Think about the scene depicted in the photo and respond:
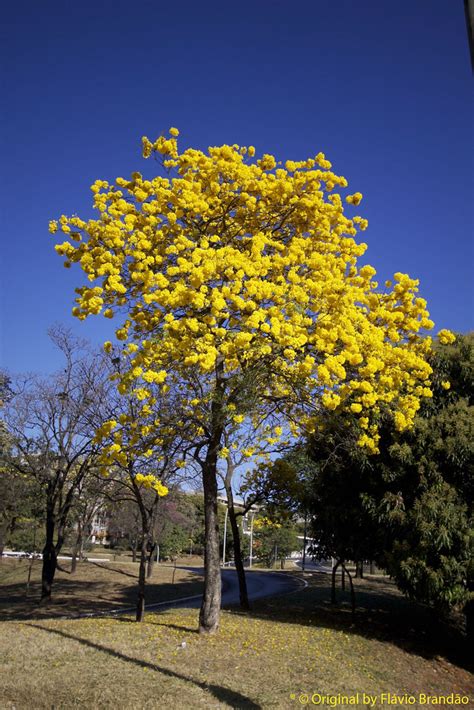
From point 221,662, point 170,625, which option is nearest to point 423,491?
point 221,662

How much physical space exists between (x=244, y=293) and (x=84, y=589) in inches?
745

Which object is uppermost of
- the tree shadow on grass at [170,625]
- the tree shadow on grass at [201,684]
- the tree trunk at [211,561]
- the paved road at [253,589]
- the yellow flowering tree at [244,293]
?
the yellow flowering tree at [244,293]

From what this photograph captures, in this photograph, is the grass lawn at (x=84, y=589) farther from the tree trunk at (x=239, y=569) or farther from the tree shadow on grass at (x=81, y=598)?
the tree trunk at (x=239, y=569)

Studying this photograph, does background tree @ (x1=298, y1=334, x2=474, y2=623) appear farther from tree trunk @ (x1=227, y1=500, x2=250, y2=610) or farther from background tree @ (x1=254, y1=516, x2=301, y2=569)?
background tree @ (x1=254, y1=516, x2=301, y2=569)

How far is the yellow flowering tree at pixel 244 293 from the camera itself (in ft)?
27.1

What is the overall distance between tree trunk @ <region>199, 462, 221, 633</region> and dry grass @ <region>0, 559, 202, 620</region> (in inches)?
322

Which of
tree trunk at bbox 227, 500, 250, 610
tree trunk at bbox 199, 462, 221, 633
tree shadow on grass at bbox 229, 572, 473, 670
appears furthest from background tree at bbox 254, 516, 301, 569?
tree trunk at bbox 199, 462, 221, 633

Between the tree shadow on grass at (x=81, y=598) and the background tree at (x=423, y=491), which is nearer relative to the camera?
the background tree at (x=423, y=491)

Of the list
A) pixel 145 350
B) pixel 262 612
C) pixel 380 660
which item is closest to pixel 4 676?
pixel 145 350

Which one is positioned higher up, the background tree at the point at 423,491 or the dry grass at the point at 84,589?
the background tree at the point at 423,491

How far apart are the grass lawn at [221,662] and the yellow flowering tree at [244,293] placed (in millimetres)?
1496

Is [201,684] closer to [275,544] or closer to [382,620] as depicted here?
[382,620]

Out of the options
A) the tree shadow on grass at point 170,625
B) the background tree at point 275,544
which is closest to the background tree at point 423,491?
the tree shadow on grass at point 170,625

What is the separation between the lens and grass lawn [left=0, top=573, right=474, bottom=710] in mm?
6461
